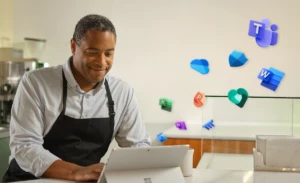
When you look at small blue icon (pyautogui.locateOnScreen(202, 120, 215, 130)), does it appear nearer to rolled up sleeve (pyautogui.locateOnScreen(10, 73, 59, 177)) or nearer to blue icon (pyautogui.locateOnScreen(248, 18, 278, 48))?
rolled up sleeve (pyautogui.locateOnScreen(10, 73, 59, 177))

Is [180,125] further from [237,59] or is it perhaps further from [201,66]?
[237,59]

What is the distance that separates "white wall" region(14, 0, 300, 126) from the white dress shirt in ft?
6.06

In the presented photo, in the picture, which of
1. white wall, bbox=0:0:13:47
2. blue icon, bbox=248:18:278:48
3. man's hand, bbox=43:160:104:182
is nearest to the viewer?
man's hand, bbox=43:160:104:182

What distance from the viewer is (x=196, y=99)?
3723mm

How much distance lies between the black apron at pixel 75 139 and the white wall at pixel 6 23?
8.19 ft

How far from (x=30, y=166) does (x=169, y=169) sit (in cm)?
51

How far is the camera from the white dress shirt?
5.22 feet

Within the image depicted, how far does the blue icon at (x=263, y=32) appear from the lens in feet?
11.8

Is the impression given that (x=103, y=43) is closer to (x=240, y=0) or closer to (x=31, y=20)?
(x=240, y=0)

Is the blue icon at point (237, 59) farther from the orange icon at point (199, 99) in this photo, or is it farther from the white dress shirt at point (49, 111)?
the white dress shirt at point (49, 111)

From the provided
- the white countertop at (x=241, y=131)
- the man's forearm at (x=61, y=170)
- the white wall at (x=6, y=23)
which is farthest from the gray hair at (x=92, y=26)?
Answer: the white wall at (x=6, y=23)

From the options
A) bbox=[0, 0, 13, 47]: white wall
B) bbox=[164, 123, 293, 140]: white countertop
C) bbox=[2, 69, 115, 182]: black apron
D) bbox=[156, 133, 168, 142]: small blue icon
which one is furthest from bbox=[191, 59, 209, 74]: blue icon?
bbox=[2, 69, 115, 182]: black apron

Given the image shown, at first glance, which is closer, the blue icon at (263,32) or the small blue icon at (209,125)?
the small blue icon at (209,125)

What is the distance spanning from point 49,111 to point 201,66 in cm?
218
